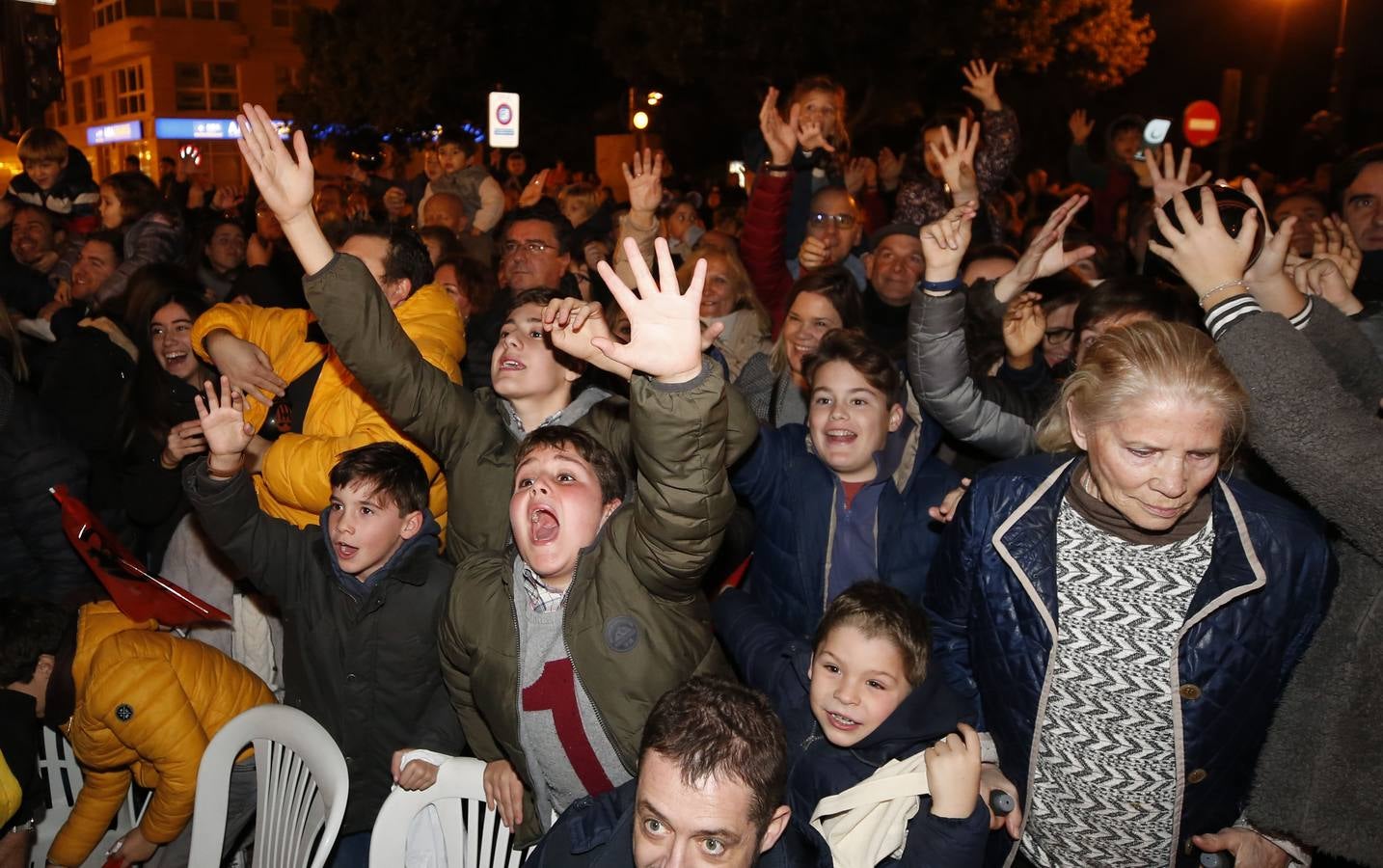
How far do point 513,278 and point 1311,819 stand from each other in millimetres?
4160

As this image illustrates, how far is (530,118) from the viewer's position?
24.5 m

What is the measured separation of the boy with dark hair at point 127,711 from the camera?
10.2 ft

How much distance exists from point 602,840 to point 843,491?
1461 mm

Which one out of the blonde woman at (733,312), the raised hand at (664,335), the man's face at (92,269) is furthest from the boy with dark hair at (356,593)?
the man's face at (92,269)

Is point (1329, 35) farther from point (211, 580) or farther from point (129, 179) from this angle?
point (211, 580)

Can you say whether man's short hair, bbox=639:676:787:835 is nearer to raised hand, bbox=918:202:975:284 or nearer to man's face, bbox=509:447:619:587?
man's face, bbox=509:447:619:587

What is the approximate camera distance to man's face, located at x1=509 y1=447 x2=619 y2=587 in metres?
2.56

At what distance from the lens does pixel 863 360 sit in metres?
3.37

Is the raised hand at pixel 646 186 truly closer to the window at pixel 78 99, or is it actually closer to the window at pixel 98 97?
the window at pixel 98 97

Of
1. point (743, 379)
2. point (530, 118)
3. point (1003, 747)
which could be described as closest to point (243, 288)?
point (743, 379)

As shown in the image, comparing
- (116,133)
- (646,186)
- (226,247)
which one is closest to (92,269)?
(226,247)

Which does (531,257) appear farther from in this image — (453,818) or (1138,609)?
(1138,609)

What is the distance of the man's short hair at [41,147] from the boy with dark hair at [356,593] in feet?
23.4

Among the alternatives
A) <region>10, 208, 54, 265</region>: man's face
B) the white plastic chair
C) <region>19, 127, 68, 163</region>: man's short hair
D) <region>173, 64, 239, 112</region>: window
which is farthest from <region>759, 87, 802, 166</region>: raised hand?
<region>173, 64, 239, 112</region>: window
